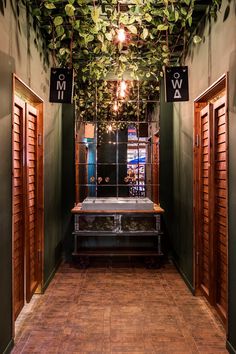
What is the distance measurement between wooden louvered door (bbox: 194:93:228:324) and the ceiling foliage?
945 mm

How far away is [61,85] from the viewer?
13.0ft

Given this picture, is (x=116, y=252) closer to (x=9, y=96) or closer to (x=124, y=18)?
(x=9, y=96)

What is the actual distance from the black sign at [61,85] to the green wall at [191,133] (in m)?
1.50

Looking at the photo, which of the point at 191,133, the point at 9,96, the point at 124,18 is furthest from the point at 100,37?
the point at 191,133

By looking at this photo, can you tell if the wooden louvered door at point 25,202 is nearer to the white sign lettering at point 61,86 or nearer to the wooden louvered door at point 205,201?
the white sign lettering at point 61,86

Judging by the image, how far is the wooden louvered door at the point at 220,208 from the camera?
339 centimetres

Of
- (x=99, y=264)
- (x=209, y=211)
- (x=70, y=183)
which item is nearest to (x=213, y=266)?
(x=209, y=211)

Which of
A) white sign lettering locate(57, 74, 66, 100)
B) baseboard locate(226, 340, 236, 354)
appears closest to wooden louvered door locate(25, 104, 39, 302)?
white sign lettering locate(57, 74, 66, 100)

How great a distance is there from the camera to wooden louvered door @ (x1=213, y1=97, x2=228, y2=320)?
3.39 meters

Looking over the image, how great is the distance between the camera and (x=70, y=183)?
597 cm

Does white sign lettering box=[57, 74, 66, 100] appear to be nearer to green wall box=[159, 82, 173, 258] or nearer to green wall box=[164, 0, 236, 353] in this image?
green wall box=[164, 0, 236, 353]

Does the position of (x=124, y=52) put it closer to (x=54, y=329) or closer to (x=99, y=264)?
(x=99, y=264)

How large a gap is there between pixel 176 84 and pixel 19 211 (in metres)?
2.21

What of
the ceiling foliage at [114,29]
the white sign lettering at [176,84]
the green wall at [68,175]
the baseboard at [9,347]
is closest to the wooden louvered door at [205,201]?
the white sign lettering at [176,84]
